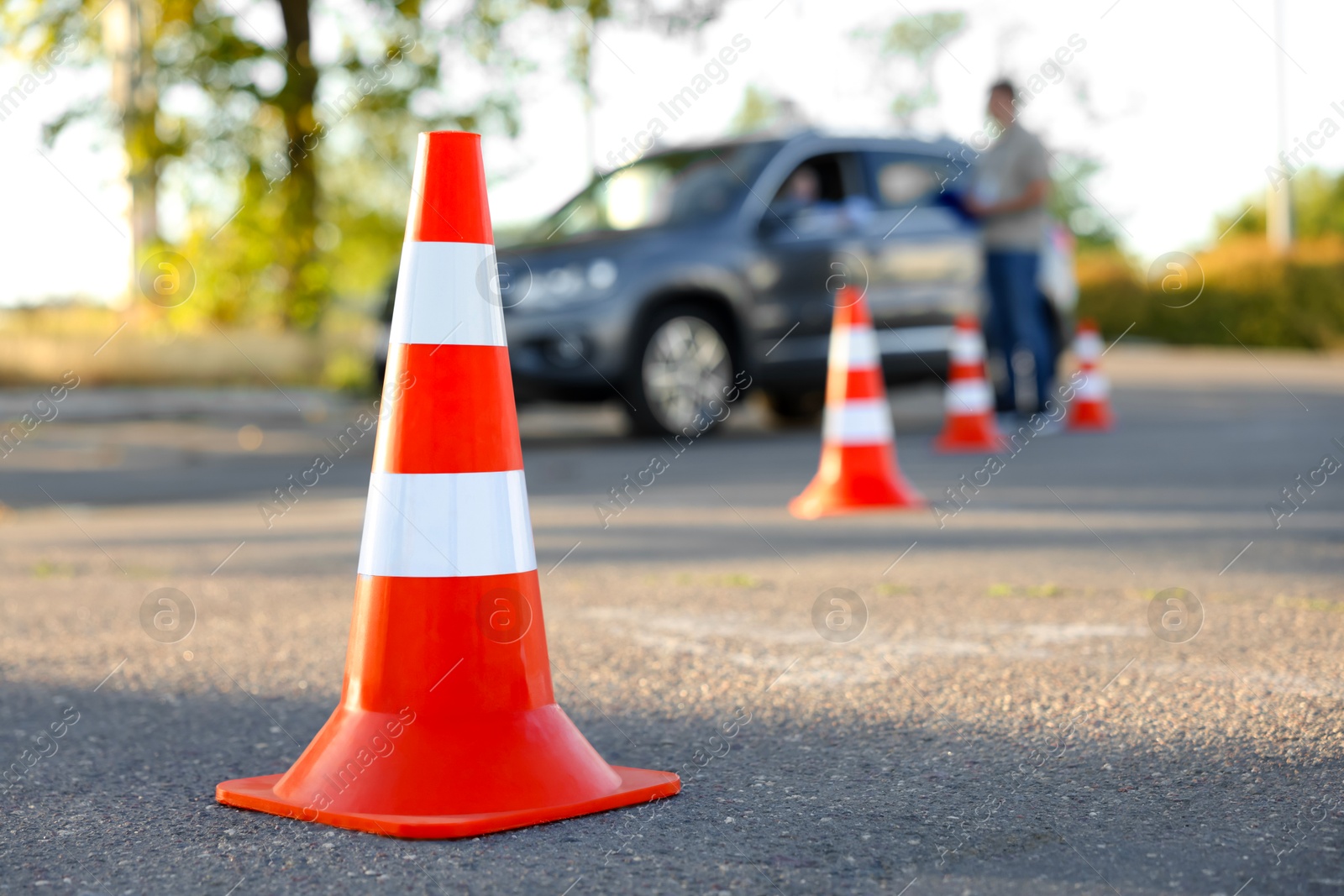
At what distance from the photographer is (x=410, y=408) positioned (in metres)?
2.60

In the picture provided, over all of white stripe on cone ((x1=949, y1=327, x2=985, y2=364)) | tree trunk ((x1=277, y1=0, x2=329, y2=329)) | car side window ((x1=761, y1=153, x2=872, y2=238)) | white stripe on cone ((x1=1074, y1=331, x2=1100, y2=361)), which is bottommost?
white stripe on cone ((x1=1074, y1=331, x2=1100, y2=361))

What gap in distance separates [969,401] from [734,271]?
6.62 ft

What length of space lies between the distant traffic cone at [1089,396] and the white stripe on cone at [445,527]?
28.8ft

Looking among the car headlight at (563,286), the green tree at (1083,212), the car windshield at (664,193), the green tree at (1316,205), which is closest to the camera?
the car headlight at (563,286)

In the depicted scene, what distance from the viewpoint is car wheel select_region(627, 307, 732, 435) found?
995cm

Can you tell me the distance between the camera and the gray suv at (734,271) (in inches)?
385

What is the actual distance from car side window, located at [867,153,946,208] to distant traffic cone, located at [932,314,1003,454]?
7.54 feet

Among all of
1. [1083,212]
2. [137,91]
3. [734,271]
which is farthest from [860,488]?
[1083,212]

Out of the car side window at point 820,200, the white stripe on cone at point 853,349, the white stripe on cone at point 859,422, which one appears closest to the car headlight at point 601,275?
the car side window at point 820,200

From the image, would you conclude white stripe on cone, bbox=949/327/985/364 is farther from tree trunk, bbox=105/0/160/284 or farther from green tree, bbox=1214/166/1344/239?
green tree, bbox=1214/166/1344/239

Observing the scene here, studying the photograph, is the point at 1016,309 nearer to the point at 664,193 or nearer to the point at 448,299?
the point at 664,193

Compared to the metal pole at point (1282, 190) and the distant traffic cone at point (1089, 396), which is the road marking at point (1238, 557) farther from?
the metal pole at point (1282, 190)

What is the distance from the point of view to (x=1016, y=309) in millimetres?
10438

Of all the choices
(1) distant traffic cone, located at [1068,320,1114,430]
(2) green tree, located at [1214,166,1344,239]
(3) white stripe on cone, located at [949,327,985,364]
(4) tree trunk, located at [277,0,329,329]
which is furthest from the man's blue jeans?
(2) green tree, located at [1214,166,1344,239]
